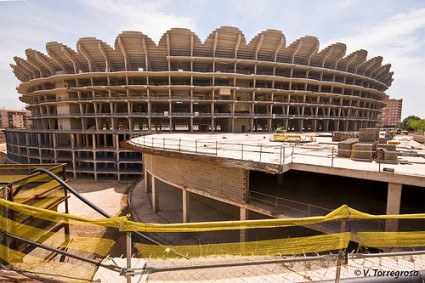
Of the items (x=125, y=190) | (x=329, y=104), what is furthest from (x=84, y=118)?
(x=329, y=104)

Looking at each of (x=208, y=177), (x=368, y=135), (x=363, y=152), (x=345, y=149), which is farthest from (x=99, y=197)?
(x=368, y=135)

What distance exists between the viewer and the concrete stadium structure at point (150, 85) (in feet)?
114

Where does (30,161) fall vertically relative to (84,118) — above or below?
below

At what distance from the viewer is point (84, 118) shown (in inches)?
1492

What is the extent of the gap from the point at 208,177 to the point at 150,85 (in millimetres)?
28962

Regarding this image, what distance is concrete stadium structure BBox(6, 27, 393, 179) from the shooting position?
114 feet

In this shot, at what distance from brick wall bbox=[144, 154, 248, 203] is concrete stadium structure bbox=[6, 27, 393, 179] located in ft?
70.8

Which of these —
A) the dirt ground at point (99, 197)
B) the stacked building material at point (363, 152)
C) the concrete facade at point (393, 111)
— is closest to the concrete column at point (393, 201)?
the stacked building material at point (363, 152)

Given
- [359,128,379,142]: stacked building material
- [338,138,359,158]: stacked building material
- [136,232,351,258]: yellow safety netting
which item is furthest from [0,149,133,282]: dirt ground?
[359,128,379,142]: stacked building material

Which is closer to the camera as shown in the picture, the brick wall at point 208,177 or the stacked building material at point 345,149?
the brick wall at point 208,177

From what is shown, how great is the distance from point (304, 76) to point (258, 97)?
427 inches

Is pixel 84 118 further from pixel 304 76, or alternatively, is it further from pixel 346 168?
pixel 304 76

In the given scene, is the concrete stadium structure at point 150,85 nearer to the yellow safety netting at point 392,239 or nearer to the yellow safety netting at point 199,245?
→ the yellow safety netting at point 199,245

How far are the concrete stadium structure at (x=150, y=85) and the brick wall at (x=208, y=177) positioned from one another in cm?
2159
